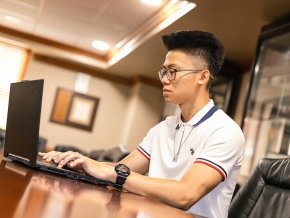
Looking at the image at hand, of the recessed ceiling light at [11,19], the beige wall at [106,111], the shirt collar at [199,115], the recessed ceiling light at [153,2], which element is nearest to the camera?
the shirt collar at [199,115]

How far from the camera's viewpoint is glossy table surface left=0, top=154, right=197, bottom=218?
2.55ft

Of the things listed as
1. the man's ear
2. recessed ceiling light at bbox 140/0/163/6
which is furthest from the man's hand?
recessed ceiling light at bbox 140/0/163/6

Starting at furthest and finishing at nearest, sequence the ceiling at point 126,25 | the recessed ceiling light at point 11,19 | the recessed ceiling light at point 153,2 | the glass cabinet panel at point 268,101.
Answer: the recessed ceiling light at point 11,19 < the recessed ceiling light at point 153,2 < the ceiling at point 126,25 < the glass cabinet panel at point 268,101

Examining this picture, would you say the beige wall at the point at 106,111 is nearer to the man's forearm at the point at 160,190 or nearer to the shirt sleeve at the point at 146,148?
the shirt sleeve at the point at 146,148

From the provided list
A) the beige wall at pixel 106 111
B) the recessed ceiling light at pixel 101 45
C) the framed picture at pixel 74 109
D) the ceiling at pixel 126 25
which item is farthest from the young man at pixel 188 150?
the framed picture at pixel 74 109

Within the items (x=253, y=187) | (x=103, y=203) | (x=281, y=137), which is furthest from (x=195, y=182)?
(x=281, y=137)

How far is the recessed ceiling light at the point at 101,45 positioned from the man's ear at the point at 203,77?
5739 mm

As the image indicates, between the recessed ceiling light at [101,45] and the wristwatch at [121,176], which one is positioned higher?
the recessed ceiling light at [101,45]

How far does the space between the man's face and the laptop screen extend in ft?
2.18

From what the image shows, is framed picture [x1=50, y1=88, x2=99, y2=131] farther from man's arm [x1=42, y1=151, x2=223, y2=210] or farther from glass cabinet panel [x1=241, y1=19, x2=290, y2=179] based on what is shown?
man's arm [x1=42, y1=151, x2=223, y2=210]

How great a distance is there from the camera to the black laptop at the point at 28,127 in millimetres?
1427

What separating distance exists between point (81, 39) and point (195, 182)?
6.43m

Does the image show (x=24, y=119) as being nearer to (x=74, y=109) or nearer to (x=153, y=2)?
(x=153, y=2)

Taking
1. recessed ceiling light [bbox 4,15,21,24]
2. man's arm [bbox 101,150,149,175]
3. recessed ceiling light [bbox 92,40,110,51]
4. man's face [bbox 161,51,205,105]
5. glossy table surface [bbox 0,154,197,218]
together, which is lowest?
glossy table surface [bbox 0,154,197,218]
